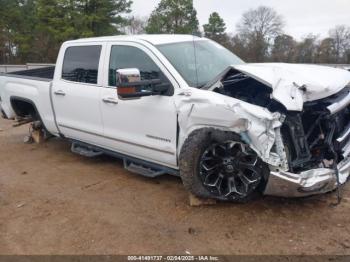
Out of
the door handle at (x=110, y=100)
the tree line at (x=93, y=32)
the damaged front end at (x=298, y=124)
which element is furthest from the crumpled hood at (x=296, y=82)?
the tree line at (x=93, y=32)

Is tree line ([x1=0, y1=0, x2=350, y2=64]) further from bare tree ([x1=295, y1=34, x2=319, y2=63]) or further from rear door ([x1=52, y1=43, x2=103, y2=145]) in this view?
rear door ([x1=52, y1=43, x2=103, y2=145])

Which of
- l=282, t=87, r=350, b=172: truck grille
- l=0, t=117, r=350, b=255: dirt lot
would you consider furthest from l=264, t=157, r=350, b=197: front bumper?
l=0, t=117, r=350, b=255: dirt lot

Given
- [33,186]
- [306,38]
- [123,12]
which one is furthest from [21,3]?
[33,186]

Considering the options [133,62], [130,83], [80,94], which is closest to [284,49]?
[80,94]

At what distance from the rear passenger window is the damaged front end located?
2020mm

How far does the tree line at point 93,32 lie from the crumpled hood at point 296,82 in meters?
24.5

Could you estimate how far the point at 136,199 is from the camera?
4793 mm

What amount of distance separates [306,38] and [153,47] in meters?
36.6

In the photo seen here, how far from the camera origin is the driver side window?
4.72m

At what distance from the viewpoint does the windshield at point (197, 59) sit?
460 cm

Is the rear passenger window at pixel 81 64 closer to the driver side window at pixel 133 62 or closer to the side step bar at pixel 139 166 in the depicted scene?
the driver side window at pixel 133 62

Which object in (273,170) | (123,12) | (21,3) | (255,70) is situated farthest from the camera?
(21,3)

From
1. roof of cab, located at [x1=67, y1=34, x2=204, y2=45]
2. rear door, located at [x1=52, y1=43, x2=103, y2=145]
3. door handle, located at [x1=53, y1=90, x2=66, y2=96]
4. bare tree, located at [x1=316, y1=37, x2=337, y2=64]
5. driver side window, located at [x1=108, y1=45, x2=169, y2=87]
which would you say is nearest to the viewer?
driver side window, located at [x1=108, y1=45, x2=169, y2=87]

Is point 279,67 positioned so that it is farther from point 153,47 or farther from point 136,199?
point 136,199
